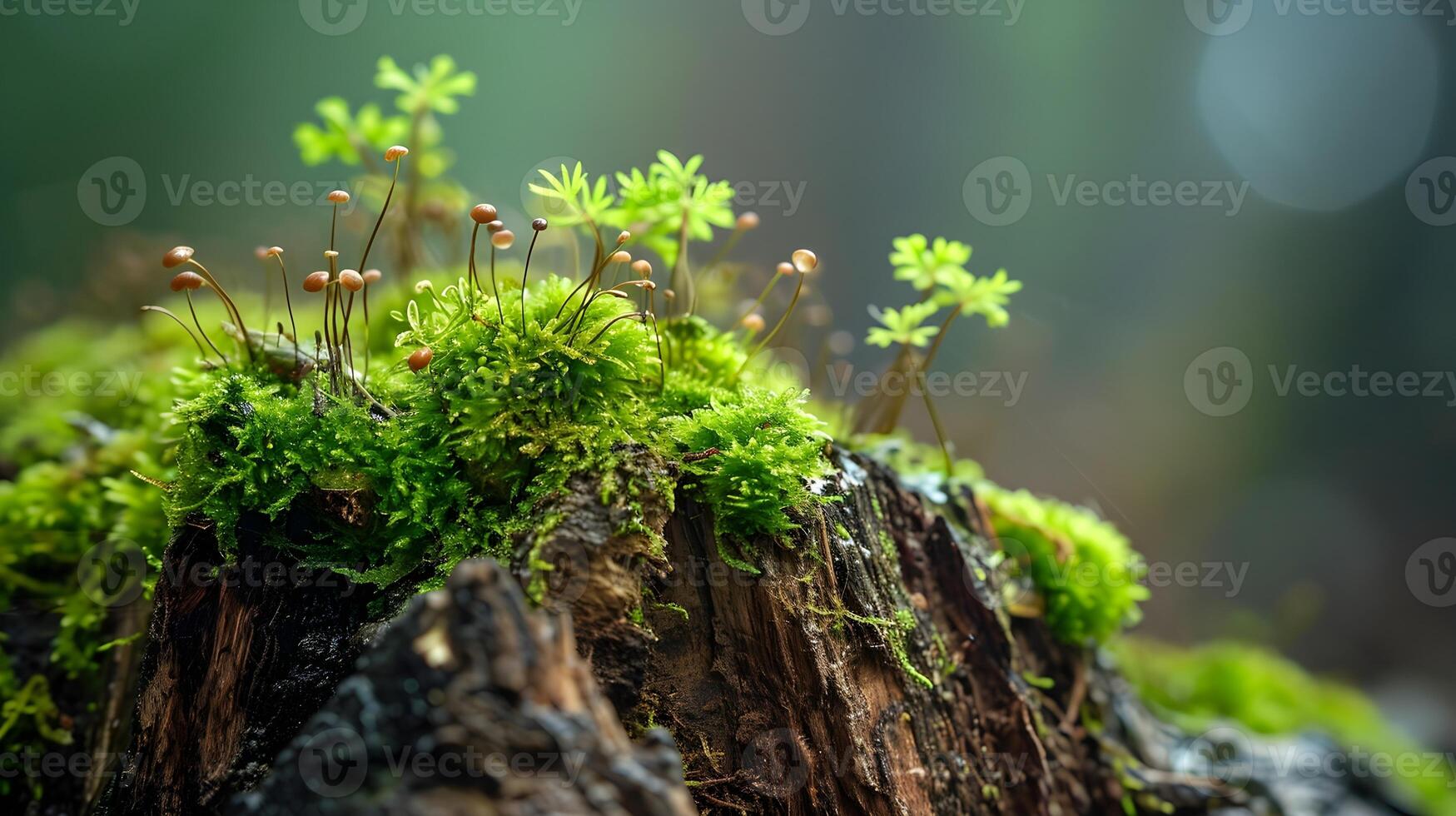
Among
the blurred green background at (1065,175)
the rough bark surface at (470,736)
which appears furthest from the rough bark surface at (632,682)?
the blurred green background at (1065,175)

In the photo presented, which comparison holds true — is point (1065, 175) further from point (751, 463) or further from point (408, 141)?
point (751, 463)

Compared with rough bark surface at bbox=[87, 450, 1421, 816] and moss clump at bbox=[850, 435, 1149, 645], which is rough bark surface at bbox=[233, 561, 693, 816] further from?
moss clump at bbox=[850, 435, 1149, 645]

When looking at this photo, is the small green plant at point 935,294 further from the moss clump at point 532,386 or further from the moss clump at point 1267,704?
the moss clump at point 1267,704

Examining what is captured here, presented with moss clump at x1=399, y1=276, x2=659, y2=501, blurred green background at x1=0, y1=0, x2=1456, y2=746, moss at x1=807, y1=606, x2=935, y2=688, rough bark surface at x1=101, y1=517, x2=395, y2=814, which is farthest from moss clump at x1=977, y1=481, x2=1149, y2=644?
blurred green background at x1=0, y1=0, x2=1456, y2=746

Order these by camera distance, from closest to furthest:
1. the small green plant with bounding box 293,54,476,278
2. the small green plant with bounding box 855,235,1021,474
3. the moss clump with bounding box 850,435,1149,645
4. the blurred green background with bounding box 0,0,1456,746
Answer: the small green plant with bounding box 855,235,1021,474 < the moss clump with bounding box 850,435,1149,645 < the small green plant with bounding box 293,54,476,278 < the blurred green background with bounding box 0,0,1456,746

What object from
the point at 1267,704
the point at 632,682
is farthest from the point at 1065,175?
the point at 632,682
